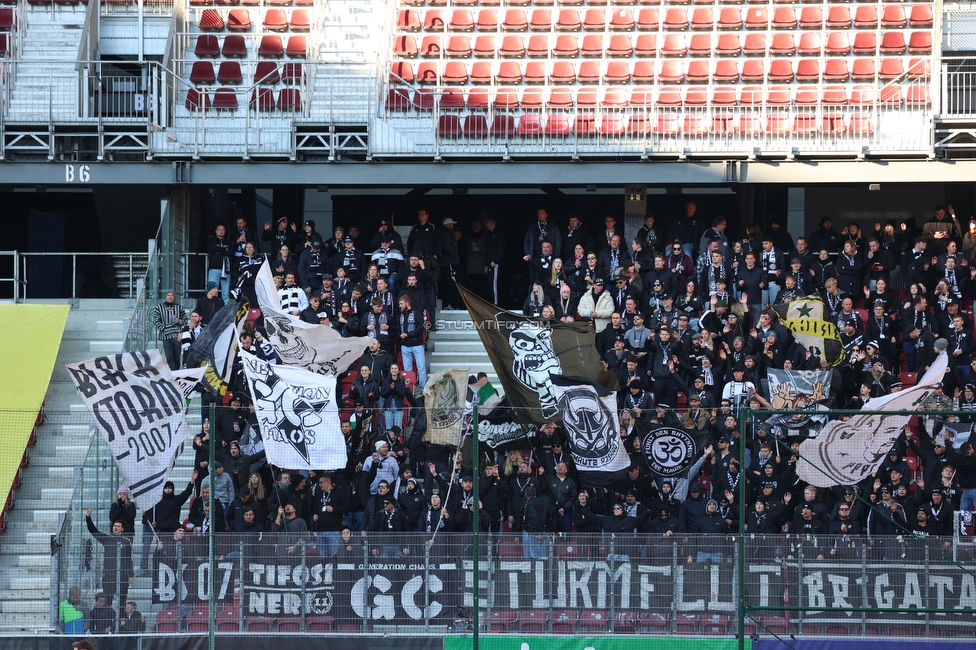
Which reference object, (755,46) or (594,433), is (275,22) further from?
(594,433)

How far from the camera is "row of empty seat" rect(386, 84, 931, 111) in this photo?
20.5 m

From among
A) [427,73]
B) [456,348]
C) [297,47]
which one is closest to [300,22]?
[297,47]

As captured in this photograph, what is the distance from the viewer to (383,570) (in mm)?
12078

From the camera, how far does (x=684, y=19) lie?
72.7 feet

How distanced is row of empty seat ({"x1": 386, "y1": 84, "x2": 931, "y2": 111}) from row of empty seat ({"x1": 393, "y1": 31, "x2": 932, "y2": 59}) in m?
0.84

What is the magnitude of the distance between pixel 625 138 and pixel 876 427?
896cm

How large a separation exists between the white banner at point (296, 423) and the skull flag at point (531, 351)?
9.56ft

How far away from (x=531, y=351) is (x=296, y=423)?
4053mm

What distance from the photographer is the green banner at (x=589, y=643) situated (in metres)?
11.9

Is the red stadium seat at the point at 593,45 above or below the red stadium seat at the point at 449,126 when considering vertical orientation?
above

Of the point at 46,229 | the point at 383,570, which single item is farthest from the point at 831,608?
the point at 46,229

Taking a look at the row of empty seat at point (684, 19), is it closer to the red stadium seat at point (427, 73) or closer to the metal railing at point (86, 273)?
the red stadium seat at point (427, 73)

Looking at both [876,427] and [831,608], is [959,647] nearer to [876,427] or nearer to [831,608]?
[831,608]

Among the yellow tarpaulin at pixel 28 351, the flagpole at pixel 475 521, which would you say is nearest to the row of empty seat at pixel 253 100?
the yellow tarpaulin at pixel 28 351
